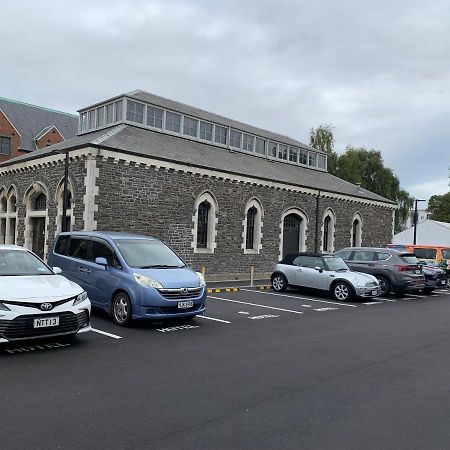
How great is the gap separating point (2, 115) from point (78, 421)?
42412 mm

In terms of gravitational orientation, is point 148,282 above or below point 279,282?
above

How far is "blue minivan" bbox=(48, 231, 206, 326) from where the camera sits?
9.15 m

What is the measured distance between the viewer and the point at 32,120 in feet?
149

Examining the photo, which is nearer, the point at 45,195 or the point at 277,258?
the point at 45,195

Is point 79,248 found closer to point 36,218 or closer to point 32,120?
point 36,218

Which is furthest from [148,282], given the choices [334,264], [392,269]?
[392,269]

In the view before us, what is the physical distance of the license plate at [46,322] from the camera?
6.97 meters

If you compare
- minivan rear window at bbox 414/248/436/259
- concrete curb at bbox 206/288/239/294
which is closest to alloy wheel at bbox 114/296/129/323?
concrete curb at bbox 206/288/239/294

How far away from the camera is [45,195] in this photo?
21.3 metres

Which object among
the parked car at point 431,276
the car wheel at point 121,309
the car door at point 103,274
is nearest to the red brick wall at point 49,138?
the parked car at point 431,276

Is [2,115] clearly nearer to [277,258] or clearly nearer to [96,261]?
[277,258]

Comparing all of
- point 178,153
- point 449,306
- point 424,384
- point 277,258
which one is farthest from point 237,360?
point 277,258

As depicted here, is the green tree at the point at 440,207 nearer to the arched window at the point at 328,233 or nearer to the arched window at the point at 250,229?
the arched window at the point at 328,233

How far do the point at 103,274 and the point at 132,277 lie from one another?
0.95 meters
